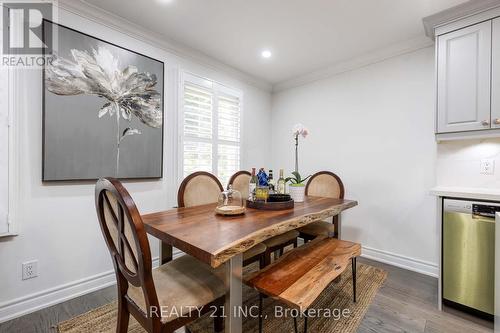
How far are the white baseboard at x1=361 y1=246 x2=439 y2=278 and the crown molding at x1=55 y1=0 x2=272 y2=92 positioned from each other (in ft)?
9.87

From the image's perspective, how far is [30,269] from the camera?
1753 mm

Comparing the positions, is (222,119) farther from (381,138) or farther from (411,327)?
(411,327)

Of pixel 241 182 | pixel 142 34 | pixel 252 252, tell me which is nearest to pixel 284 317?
pixel 252 252

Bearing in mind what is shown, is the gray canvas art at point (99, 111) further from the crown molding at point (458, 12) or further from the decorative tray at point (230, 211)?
the crown molding at point (458, 12)

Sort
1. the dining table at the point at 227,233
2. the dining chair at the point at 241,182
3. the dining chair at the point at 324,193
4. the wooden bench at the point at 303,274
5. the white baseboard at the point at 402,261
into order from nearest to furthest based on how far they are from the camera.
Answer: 1. the dining table at the point at 227,233
2. the wooden bench at the point at 303,274
3. the dining chair at the point at 324,193
4. the white baseboard at the point at 402,261
5. the dining chair at the point at 241,182

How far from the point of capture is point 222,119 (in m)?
3.18

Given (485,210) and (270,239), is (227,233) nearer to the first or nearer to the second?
(270,239)

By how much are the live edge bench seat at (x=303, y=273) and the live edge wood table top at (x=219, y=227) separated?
0.27 meters

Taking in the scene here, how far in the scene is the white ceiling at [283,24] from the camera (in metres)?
1.96

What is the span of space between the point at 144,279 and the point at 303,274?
0.90 m

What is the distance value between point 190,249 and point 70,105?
1753 mm

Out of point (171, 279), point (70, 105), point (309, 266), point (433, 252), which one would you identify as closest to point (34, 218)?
point (70, 105)

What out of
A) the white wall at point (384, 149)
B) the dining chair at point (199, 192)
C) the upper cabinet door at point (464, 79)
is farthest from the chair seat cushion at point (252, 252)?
the upper cabinet door at point (464, 79)

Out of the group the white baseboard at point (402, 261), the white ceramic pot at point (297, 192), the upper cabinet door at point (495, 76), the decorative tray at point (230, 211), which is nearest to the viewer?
the decorative tray at point (230, 211)
